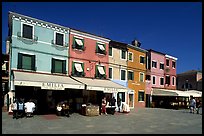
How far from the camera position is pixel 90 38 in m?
29.1

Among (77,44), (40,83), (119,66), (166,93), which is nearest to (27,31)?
(77,44)

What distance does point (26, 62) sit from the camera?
23.4 meters

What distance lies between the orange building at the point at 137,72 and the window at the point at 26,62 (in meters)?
15.1

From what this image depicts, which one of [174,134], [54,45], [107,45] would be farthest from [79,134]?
[107,45]

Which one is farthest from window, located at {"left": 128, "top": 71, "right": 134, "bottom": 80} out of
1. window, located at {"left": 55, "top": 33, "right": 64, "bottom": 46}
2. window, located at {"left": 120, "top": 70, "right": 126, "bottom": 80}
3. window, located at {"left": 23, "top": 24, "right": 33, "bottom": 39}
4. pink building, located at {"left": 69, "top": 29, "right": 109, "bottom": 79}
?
window, located at {"left": 23, "top": 24, "right": 33, "bottom": 39}

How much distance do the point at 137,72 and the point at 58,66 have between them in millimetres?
14590

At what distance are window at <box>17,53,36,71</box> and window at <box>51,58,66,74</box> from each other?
89.4 inches

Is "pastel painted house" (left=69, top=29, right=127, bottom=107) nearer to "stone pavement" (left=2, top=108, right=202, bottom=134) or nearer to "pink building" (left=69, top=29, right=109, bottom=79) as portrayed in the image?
"pink building" (left=69, top=29, right=109, bottom=79)

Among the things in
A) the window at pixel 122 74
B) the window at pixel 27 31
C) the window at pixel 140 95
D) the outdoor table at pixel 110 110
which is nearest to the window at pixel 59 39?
the window at pixel 27 31

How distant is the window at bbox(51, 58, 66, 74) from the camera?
25.5 metres

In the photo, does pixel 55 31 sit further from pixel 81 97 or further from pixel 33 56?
pixel 81 97

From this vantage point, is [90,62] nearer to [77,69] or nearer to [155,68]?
[77,69]

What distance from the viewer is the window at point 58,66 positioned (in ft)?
83.7

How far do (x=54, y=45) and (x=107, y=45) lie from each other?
790 cm
